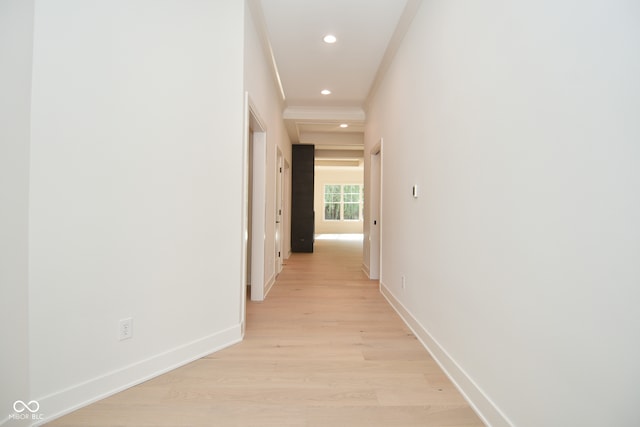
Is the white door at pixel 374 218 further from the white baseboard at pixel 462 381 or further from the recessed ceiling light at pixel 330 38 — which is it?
the white baseboard at pixel 462 381

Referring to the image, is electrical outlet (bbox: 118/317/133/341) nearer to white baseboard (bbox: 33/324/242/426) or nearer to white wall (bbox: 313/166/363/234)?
white baseboard (bbox: 33/324/242/426)

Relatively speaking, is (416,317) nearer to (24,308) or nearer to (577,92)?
(577,92)

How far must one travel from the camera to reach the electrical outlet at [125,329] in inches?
70.5

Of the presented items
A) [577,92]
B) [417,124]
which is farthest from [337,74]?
[577,92]

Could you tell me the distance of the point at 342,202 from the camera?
13.5 m

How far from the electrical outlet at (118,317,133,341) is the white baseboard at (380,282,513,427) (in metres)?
1.97

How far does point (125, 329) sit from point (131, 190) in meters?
0.82

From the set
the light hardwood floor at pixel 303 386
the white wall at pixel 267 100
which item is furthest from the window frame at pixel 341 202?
the light hardwood floor at pixel 303 386

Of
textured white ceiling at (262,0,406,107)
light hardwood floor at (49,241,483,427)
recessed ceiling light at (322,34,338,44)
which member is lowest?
light hardwood floor at (49,241,483,427)

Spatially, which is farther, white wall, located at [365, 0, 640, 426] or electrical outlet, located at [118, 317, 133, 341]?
electrical outlet, located at [118, 317, 133, 341]

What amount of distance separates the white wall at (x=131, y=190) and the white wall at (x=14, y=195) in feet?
0.13

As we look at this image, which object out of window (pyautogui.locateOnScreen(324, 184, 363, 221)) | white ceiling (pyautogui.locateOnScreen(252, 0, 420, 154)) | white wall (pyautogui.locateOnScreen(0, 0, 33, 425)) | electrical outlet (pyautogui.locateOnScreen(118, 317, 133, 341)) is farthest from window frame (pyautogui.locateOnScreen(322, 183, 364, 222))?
white wall (pyautogui.locateOnScreen(0, 0, 33, 425))

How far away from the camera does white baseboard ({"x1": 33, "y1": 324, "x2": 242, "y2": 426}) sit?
61.2 inches

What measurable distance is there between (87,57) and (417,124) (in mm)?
2304
